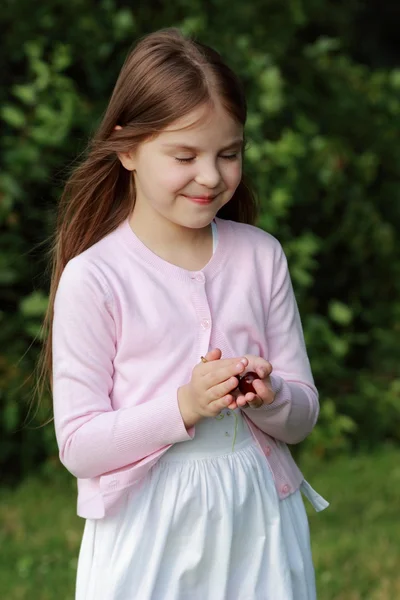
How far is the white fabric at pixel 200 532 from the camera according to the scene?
234cm

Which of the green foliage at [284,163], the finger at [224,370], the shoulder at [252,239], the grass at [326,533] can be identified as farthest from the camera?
the green foliage at [284,163]

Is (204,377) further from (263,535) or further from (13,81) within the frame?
(13,81)

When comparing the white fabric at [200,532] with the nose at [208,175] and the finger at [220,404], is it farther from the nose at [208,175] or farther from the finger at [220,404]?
the nose at [208,175]

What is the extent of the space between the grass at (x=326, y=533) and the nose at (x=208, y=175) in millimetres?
2123

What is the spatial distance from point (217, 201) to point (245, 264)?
0.19 meters

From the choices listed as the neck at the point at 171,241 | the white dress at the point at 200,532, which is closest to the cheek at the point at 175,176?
the neck at the point at 171,241

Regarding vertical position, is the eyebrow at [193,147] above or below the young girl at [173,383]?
above

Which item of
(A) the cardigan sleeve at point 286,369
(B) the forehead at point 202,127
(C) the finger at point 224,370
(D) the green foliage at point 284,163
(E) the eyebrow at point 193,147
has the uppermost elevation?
(B) the forehead at point 202,127

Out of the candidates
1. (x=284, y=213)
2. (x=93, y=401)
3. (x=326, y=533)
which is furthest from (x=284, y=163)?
(x=93, y=401)

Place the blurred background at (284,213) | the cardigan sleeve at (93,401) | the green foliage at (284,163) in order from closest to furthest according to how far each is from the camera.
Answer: the cardigan sleeve at (93,401)
the blurred background at (284,213)
the green foliage at (284,163)

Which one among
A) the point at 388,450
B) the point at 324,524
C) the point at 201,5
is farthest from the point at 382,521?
the point at 201,5

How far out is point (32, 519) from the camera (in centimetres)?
488

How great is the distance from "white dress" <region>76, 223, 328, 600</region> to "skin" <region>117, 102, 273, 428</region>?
0.14 meters

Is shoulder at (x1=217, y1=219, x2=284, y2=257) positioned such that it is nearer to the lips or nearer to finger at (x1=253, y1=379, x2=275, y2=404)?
the lips
